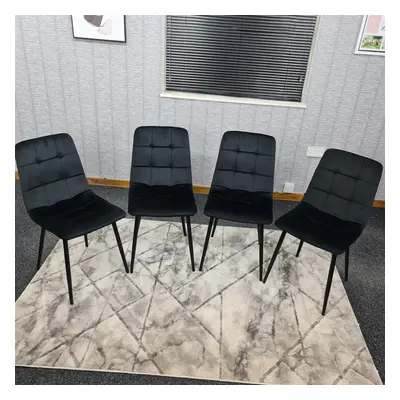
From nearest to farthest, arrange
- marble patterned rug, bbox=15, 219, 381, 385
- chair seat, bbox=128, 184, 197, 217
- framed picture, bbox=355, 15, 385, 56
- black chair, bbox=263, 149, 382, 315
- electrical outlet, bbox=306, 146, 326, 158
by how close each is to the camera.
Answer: marble patterned rug, bbox=15, 219, 381, 385, black chair, bbox=263, 149, 382, 315, chair seat, bbox=128, 184, 197, 217, framed picture, bbox=355, 15, 385, 56, electrical outlet, bbox=306, 146, 326, 158

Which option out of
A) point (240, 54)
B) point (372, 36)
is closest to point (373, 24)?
point (372, 36)

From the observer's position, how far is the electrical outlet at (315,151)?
3.46m

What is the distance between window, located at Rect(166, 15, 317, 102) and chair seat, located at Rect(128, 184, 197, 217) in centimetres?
106

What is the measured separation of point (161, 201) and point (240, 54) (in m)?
1.49

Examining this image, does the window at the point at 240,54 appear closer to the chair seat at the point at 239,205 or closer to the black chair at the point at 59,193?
the chair seat at the point at 239,205

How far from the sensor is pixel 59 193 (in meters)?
2.61

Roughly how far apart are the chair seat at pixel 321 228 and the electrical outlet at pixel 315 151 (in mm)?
948

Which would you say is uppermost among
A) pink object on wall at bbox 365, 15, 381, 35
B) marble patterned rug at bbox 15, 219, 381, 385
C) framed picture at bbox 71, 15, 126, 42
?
pink object on wall at bbox 365, 15, 381, 35

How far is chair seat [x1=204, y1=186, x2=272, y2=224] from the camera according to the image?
2.54m

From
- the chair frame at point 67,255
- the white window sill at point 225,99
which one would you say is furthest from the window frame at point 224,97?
the chair frame at point 67,255

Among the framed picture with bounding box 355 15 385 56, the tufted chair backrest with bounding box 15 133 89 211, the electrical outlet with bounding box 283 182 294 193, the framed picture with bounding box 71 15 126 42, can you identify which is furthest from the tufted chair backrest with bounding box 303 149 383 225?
the framed picture with bounding box 71 15 126 42

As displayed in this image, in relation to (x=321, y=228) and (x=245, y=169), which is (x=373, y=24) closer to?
(x=245, y=169)

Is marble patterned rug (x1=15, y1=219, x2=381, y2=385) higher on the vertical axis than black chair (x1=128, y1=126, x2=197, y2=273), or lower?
lower

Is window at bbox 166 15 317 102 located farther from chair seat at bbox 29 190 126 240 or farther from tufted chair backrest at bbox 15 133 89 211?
chair seat at bbox 29 190 126 240
